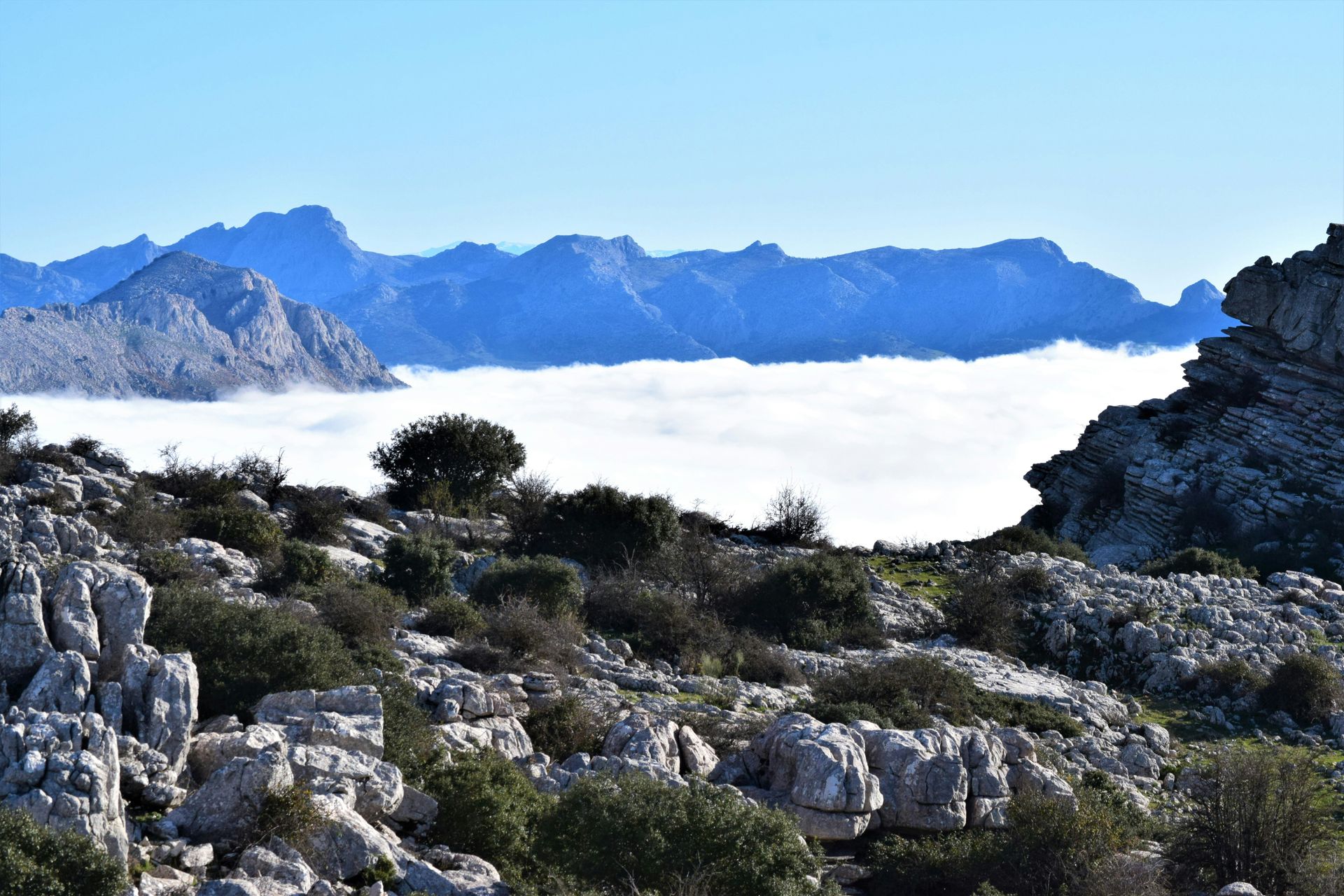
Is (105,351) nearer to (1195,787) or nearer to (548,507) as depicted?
(548,507)

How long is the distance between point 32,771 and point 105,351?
187 meters

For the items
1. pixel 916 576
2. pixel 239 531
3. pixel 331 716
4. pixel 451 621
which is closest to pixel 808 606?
pixel 451 621

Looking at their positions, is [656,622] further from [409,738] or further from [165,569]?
[409,738]

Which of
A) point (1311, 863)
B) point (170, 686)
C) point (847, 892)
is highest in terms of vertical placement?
point (170, 686)

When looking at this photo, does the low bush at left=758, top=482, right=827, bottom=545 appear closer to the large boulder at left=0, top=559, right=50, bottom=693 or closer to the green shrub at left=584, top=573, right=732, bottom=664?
the green shrub at left=584, top=573, right=732, bottom=664

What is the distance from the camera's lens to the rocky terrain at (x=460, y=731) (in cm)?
1240

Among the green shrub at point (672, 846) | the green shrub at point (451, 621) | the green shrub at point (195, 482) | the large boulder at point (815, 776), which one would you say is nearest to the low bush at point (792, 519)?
the green shrub at point (195, 482)

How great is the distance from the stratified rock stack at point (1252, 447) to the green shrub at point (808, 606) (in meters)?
18.9

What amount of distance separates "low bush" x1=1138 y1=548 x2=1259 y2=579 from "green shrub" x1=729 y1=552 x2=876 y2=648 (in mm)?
11956

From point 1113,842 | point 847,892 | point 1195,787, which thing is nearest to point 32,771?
point 847,892

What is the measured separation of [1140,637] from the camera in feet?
91.2

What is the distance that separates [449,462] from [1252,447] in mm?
30784

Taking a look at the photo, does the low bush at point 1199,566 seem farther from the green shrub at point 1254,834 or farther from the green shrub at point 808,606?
the green shrub at point 1254,834

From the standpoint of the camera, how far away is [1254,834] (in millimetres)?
14664
